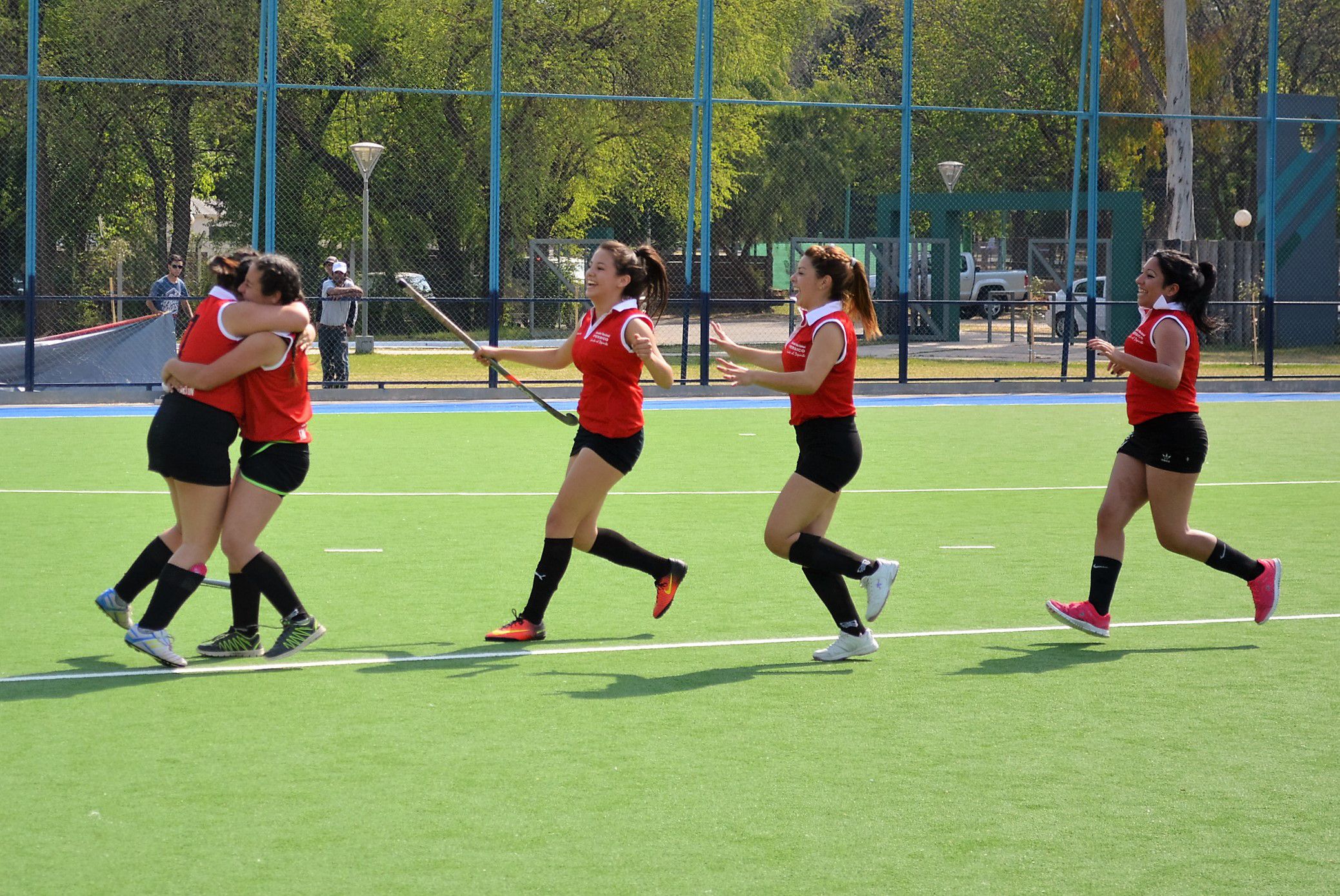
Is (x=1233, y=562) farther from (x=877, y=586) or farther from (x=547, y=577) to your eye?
(x=547, y=577)

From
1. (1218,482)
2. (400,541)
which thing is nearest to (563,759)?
(400,541)

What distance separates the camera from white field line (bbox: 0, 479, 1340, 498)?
1241 cm

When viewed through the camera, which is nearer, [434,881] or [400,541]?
[434,881]

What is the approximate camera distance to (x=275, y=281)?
6.75 metres

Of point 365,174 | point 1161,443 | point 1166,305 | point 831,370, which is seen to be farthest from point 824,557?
point 365,174

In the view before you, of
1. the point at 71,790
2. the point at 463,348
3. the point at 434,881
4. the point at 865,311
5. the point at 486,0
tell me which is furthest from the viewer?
the point at 486,0

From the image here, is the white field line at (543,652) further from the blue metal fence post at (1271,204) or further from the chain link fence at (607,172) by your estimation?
the blue metal fence post at (1271,204)

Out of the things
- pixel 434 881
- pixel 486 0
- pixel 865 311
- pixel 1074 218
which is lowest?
pixel 434 881

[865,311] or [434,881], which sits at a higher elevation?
[865,311]

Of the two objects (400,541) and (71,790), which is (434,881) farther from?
(400,541)

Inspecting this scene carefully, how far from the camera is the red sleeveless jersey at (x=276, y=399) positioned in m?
6.77

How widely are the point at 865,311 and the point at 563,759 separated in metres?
2.61

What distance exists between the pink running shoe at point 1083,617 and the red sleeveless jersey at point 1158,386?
2.93 feet

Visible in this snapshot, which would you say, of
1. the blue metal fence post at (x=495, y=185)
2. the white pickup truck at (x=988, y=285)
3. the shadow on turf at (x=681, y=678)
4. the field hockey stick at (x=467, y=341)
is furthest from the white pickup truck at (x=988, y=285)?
the shadow on turf at (x=681, y=678)
